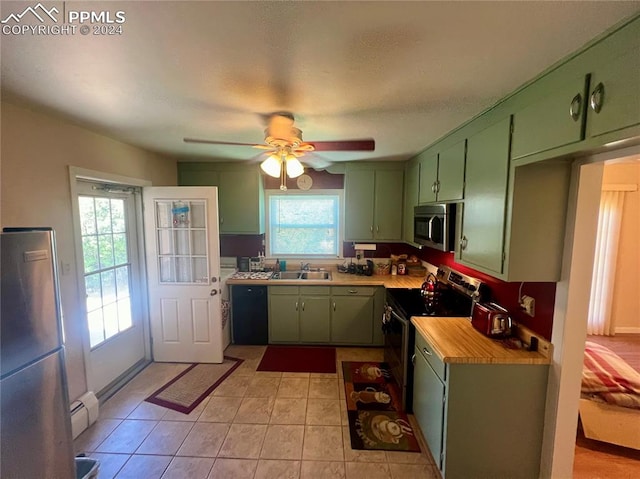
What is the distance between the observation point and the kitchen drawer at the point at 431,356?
171cm

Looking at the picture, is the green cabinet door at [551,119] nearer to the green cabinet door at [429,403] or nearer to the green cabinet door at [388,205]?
the green cabinet door at [429,403]

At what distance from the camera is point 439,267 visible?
3033 mm

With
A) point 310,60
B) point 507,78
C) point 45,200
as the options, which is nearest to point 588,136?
point 507,78

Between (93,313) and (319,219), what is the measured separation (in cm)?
271

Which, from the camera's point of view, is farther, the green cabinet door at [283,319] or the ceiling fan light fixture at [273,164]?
the green cabinet door at [283,319]

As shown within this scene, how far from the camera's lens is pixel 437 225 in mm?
2354

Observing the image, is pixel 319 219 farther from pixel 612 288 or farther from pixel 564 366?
pixel 612 288

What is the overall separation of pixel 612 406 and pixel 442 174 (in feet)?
6.79

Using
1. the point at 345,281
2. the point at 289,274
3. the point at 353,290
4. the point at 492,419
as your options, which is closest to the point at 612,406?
the point at 492,419

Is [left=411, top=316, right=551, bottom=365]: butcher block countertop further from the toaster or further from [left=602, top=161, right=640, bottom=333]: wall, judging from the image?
[left=602, top=161, right=640, bottom=333]: wall

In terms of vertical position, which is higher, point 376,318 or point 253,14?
point 253,14

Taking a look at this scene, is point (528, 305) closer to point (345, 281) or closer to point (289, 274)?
point (345, 281)

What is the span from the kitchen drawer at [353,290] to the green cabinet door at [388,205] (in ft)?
2.29

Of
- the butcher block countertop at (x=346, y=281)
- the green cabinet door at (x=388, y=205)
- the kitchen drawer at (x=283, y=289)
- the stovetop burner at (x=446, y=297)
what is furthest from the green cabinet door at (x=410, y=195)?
the kitchen drawer at (x=283, y=289)
